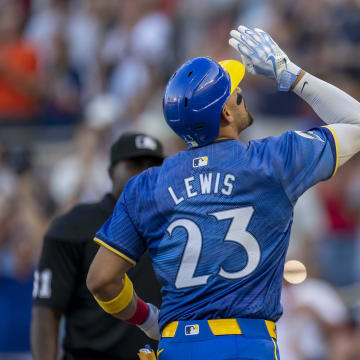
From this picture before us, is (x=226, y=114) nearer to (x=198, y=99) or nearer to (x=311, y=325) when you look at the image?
(x=198, y=99)

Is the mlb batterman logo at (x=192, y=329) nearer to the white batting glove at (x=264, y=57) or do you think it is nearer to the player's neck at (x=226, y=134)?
the player's neck at (x=226, y=134)

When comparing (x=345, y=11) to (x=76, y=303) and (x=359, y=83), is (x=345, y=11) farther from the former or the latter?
Answer: (x=76, y=303)

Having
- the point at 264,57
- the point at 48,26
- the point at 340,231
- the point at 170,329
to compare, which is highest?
the point at 48,26

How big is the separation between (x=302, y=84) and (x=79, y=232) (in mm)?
A: 1931

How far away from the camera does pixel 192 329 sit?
388 cm

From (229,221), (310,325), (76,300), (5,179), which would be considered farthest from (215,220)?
(5,179)

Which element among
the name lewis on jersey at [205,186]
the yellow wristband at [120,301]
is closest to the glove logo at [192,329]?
the yellow wristband at [120,301]

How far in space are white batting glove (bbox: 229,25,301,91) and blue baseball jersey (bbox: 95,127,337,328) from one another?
0.40m

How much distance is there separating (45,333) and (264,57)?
7.86ft

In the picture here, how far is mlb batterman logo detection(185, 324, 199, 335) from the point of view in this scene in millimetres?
3869

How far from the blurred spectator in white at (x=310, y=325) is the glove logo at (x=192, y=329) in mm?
4255

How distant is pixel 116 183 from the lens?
5719mm

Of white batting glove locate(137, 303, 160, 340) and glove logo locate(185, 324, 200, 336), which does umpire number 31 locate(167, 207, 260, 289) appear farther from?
white batting glove locate(137, 303, 160, 340)

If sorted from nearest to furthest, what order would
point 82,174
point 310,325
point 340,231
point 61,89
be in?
point 310,325 < point 340,231 < point 82,174 < point 61,89
